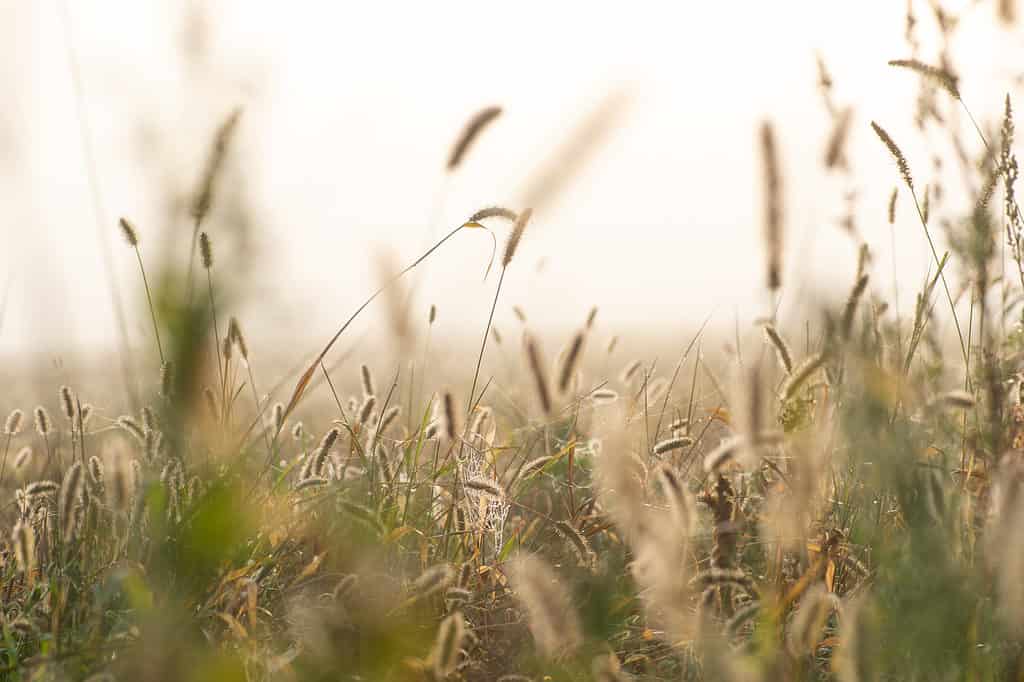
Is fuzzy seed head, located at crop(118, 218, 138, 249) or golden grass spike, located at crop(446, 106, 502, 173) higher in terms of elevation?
golden grass spike, located at crop(446, 106, 502, 173)

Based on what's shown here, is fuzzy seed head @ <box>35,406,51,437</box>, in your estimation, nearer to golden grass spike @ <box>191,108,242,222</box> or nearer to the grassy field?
the grassy field

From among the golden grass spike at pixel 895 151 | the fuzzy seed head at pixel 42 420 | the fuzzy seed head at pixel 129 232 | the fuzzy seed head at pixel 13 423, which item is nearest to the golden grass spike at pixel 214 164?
the fuzzy seed head at pixel 129 232

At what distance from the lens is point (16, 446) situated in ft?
18.6

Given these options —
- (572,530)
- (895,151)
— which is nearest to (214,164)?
(572,530)

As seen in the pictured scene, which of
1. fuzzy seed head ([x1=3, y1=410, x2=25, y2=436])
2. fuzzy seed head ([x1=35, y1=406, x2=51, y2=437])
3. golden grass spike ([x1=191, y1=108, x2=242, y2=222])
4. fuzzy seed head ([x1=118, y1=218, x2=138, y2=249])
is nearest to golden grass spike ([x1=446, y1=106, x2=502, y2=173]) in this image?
golden grass spike ([x1=191, y1=108, x2=242, y2=222])

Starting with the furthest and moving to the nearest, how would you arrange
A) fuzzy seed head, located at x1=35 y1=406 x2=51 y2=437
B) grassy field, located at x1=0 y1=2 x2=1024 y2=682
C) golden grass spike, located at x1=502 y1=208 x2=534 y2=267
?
1. fuzzy seed head, located at x1=35 y1=406 x2=51 y2=437
2. golden grass spike, located at x1=502 y1=208 x2=534 y2=267
3. grassy field, located at x1=0 y1=2 x2=1024 y2=682

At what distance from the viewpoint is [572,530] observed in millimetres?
2129

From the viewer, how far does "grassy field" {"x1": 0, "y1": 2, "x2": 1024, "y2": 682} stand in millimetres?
1605

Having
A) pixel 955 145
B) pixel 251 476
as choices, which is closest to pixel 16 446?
pixel 251 476

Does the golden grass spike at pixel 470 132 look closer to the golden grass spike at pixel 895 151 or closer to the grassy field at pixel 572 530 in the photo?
the grassy field at pixel 572 530

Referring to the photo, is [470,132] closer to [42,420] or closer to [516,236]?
[516,236]

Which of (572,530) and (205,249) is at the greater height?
(205,249)

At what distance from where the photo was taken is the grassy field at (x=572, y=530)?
161 cm

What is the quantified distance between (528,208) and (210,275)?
0.76 metres
